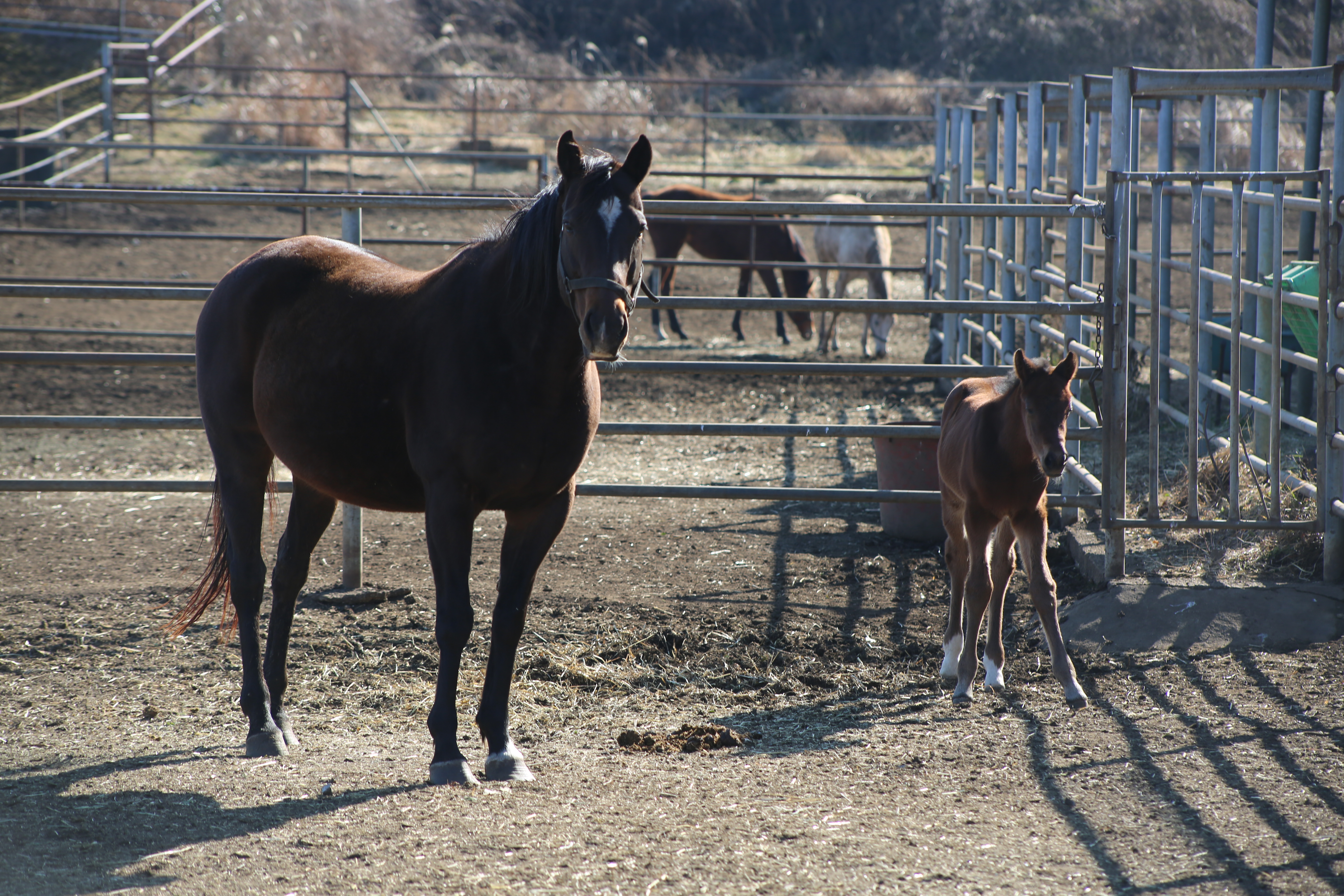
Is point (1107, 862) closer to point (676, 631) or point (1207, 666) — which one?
point (1207, 666)

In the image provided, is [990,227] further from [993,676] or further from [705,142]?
[705,142]

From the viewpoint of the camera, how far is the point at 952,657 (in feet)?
13.7

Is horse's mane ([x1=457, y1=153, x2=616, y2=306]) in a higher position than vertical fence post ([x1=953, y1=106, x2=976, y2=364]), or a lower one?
lower

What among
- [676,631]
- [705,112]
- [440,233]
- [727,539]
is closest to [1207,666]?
[676,631]

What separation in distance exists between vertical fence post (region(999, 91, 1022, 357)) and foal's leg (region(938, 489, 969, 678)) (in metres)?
2.73

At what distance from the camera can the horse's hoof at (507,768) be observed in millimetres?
3273

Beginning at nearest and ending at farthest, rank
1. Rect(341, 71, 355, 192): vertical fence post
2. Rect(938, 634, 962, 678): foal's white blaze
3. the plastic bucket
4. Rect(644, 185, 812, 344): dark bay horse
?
Rect(938, 634, 962, 678): foal's white blaze → the plastic bucket → Rect(644, 185, 812, 344): dark bay horse → Rect(341, 71, 355, 192): vertical fence post

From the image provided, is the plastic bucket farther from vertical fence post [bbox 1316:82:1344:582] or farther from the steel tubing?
vertical fence post [bbox 1316:82:1344:582]

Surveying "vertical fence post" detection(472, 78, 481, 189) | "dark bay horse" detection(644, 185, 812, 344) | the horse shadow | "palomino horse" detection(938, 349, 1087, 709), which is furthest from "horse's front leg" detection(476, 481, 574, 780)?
"vertical fence post" detection(472, 78, 481, 189)

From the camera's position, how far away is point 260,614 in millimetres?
4809

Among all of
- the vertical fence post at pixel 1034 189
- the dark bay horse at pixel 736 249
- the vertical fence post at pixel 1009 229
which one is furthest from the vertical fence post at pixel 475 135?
the vertical fence post at pixel 1034 189

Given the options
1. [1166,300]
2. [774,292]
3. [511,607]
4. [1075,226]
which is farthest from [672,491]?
[774,292]

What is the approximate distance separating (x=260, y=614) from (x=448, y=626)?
1932mm

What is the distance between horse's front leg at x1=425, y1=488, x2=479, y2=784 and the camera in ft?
10.4
